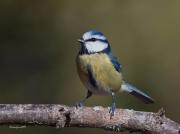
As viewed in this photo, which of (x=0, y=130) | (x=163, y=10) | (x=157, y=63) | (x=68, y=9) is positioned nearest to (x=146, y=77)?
(x=157, y=63)

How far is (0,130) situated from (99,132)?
1.04m

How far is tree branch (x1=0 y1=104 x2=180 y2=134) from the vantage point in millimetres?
3625

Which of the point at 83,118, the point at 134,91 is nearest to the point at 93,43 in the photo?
the point at 134,91

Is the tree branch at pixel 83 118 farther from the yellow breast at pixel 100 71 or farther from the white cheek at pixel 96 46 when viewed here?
the white cheek at pixel 96 46

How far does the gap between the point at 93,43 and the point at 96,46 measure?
1.4 inches

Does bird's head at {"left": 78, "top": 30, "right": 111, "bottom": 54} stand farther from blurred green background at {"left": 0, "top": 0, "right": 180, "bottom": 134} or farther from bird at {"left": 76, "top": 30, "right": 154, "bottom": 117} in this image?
blurred green background at {"left": 0, "top": 0, "right": 180, "bottom": 134}

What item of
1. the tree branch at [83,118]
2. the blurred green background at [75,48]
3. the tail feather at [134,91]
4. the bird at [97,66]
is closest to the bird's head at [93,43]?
the bird at [97,66]

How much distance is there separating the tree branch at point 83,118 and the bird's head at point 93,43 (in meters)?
0.62

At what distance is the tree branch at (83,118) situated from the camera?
11.9 ft

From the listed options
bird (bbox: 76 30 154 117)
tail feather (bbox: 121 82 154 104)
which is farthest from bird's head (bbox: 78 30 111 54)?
tail feather (bbox: 121 82 154 104)

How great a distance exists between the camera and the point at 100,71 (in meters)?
4.19

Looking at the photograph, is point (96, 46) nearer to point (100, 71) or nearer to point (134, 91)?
point (100, 71)

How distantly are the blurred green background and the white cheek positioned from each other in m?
1.88

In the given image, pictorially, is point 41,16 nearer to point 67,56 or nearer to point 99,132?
point 67,56
